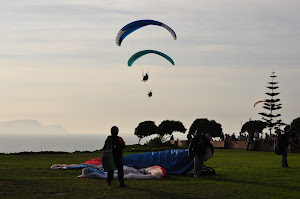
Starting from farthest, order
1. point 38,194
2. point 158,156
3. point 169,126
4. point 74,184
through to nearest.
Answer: point 169,126, point 158,156, point 74,184, point 38,194

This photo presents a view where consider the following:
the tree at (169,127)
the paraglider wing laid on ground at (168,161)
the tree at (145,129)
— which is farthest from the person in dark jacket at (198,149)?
the tree at (145,129)

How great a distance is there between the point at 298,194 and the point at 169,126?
342 feet

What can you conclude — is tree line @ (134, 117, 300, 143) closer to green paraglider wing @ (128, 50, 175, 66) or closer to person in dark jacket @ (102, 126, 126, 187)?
green paraglider wing @ (128, 50, 175, 66)

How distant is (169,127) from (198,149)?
98.7m

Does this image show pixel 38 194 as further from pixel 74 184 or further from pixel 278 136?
pixel 278 136

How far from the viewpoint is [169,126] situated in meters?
122

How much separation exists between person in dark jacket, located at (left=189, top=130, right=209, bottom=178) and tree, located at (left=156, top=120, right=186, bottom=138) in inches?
3808

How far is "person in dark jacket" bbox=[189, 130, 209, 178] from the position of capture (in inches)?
899

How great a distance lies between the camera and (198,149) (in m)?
22.8

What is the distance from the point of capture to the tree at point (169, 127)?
120500 mm

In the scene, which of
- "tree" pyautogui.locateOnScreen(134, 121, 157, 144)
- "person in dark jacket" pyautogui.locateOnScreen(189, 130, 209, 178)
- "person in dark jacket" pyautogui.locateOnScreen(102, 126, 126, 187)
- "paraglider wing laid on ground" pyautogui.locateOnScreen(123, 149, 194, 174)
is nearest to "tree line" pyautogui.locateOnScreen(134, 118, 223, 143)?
"tree" pyautogui.locateOnScreen(134, 121, 157, 144)

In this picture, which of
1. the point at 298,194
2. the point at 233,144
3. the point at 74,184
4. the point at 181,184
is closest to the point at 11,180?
the point at 74,184

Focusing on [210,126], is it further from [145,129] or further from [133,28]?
[133,28]

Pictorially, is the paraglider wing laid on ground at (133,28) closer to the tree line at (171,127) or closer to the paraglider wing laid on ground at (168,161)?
the paraglider wing laid on ground at (168,161)
